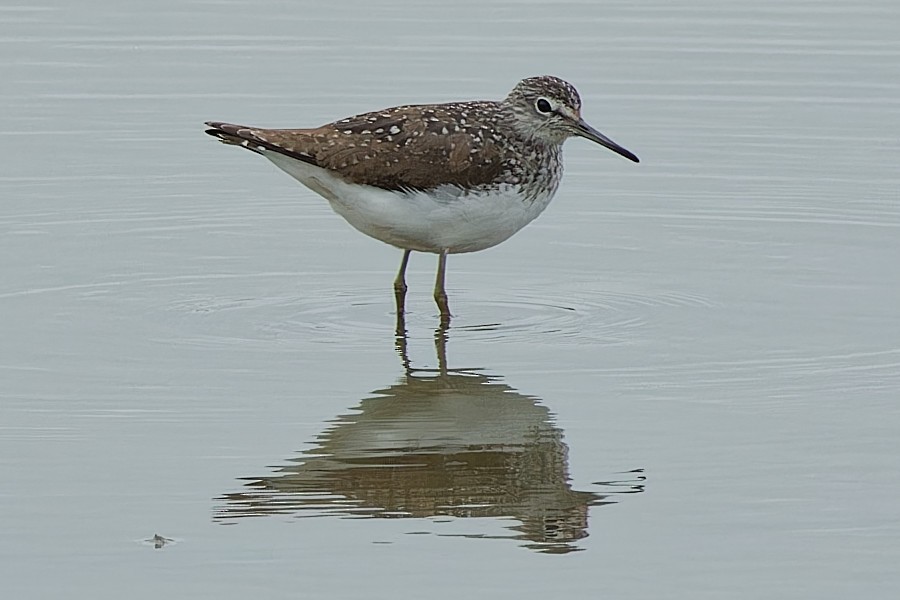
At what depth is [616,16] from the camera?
60.4 feet

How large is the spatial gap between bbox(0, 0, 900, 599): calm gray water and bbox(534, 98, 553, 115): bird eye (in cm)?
107

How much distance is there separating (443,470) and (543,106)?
11.6ft

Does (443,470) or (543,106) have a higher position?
(543,106)

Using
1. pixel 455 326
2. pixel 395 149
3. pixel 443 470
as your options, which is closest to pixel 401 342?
pixel 455 326

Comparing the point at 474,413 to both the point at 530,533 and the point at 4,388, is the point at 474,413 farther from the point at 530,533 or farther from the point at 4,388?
the point at 4,388

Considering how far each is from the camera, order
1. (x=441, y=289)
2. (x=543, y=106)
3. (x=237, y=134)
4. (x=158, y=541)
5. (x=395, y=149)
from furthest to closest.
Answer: (x=543, y=106), (x=441, y=289), (x=395, y=149), (x=237, y=134), (x=158, y=541)

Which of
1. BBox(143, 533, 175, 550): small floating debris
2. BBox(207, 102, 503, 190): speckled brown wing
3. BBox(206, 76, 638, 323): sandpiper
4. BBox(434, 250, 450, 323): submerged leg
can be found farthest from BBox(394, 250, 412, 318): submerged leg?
BBox(143, 533, 175, 550): small floating debris

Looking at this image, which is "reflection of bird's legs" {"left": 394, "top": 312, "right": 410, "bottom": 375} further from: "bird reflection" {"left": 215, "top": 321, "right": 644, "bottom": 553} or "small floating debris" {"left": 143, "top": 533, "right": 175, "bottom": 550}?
"small floating debris" {"left": 143, "top": 533, "right": 175, "bottom": 550}

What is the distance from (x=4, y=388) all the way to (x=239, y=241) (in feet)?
11.2

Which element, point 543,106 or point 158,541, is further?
point 543,106

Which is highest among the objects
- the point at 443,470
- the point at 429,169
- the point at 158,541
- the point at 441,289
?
the point at 429,169

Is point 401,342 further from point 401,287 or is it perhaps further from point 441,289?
point 401,287

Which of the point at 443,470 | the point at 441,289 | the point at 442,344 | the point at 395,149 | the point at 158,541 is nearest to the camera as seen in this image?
the point at 158,541

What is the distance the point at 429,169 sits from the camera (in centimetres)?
1096
